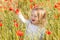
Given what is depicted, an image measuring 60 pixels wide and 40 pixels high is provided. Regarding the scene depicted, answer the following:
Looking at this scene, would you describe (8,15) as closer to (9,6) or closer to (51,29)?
(9,6)

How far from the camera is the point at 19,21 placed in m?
2.04

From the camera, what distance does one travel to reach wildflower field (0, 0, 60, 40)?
189 centimetres

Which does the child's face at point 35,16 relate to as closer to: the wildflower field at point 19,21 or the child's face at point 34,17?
the child's face at point 34,17

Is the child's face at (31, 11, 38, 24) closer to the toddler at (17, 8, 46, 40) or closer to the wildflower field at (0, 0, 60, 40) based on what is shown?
the toddler at (17, 8, 46, 40)

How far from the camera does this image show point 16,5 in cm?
230

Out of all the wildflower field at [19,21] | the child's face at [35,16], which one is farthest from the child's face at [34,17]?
the wildflower field at [19,21]

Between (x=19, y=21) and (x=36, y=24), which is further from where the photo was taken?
(x=19, y=21)

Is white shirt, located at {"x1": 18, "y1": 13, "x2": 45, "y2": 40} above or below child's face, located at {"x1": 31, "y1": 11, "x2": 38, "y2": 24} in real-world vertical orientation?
below

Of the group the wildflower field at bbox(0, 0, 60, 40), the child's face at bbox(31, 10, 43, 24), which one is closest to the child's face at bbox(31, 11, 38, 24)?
the child's face at bbox(31, 10, 43, 24)

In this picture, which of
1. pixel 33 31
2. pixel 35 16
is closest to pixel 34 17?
pixel 35 16

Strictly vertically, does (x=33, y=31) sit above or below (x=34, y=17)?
below

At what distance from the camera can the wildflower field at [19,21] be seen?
6.21 feet

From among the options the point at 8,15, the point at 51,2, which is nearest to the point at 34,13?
the point at 8,15

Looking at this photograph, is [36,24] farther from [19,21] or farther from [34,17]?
[19,21]
